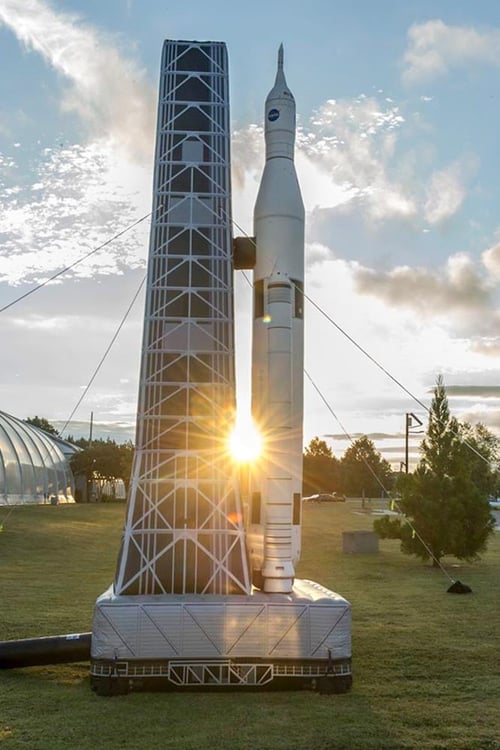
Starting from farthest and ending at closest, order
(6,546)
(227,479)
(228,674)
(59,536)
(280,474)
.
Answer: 1. (59,536)
2. (6,546)
3. (227,479)
4. (280,474)
5. (228,674)

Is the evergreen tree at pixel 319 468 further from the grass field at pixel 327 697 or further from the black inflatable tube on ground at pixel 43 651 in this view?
the black inflatable tube on ground at pixel 43 651

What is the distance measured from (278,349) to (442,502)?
64.5 feet

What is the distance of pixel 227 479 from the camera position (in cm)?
2003

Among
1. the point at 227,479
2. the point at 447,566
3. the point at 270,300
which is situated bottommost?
the point at 447,566

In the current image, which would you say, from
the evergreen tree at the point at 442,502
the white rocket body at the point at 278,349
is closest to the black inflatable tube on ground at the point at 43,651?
the white rocket body at the point at 278,349

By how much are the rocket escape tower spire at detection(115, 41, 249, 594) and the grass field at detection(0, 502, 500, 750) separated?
11.8 ft

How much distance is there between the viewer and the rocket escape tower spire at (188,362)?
19281mm

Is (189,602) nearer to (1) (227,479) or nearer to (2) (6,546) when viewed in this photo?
(1) (227,479)

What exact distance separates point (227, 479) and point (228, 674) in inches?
213

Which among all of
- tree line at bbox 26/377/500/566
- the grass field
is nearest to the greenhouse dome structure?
the grass field

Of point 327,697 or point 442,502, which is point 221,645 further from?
point 442,502

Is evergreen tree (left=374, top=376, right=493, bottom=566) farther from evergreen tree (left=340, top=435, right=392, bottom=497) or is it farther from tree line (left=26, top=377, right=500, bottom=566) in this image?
evergreen tree (left=340, top=435, right=392, bottom=497)

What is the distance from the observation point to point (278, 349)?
19250mm

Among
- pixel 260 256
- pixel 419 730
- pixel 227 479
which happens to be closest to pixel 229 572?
pixel 227 479
